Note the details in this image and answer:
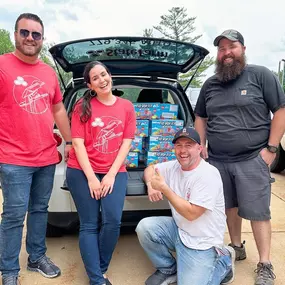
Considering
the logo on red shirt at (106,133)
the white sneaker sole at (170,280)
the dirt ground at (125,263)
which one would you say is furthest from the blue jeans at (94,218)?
the white sneaker sole at (170,280)

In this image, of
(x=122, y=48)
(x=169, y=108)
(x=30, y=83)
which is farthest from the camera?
(x=169, y=108)

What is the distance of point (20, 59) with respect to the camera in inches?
98.7

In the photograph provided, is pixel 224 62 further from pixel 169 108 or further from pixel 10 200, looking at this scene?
pixel 10 200

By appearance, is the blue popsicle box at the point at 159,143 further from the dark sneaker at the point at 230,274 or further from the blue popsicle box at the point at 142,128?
the dark sneaker at the point at 230,274

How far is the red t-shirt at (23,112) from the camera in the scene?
95.5 inches

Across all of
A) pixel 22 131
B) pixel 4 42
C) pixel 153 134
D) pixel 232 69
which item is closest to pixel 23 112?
pixel 22 131

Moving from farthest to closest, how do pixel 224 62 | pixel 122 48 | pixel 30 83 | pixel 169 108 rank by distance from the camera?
1. pixel 169 108
2. pixel 122 48
3. pixel 224 62
4. pixel 30 83

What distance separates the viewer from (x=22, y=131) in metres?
2.47

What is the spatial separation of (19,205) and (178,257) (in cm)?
115

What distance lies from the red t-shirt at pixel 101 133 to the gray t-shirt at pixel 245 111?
778 millimetres

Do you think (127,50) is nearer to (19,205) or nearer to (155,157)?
(155,157)

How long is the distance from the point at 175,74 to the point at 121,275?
193 centimetres

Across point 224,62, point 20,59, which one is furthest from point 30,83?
point 224,62

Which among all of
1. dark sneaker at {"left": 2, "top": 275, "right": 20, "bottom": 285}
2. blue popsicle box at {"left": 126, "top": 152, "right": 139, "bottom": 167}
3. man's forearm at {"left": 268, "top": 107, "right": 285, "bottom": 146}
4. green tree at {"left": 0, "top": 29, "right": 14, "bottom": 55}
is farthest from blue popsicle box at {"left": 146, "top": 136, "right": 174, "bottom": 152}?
green tree at {"left": 0, "top": 29, "right": 14, "bottom": 55}
